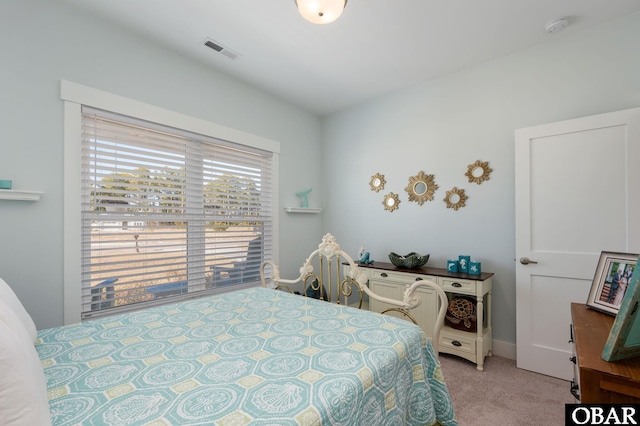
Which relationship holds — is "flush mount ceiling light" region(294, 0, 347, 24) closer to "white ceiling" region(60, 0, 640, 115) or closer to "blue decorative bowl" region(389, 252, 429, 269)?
"white ceiling" region(60, 0, 640, 115)

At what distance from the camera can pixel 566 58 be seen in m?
2.27

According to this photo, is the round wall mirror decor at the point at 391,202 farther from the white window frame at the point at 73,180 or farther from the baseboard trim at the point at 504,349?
the white window frame at the point at 73,180

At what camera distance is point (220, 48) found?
235 centimetres

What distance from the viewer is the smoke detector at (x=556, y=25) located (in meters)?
2.04

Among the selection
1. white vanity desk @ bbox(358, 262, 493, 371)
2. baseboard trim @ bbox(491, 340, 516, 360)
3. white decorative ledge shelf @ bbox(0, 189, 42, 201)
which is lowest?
baseboard trim @ bbox(491, 340, 516, 360)

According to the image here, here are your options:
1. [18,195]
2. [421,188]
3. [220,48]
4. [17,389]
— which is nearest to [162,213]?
[18,195]

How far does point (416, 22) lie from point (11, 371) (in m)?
2.66

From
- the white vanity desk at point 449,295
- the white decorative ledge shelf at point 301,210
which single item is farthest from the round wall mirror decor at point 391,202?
the white decorative ledge shelf at point 301,210

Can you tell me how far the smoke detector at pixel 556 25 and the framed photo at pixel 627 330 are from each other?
216cm

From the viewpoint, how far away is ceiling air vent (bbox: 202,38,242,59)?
7.41 ft

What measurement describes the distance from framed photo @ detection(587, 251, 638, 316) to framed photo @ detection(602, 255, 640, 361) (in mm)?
501

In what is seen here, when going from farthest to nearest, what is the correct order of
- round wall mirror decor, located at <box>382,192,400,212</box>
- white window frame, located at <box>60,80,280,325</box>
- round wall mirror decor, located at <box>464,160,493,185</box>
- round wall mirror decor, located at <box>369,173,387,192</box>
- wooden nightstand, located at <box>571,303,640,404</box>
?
round wall mirror decor, located at <box>369,173,387,192</box>, round wall mirror decor, located at <box>382,192,400,212</box>, round wall mirror decor, located at <box>464,160,493,185</box>, white window frame, located at <box>60,80,280,325</box>, wooden nightstand, located at <box>571,303,640,404</box>

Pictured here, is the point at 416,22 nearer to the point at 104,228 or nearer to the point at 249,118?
the point at 249,118

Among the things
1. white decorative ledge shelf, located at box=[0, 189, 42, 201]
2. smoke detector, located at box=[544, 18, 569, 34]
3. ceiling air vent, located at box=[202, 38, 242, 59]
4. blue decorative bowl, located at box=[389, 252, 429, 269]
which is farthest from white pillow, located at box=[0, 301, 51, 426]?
smoke detector, located at box=[544, 18, 569, 34]
